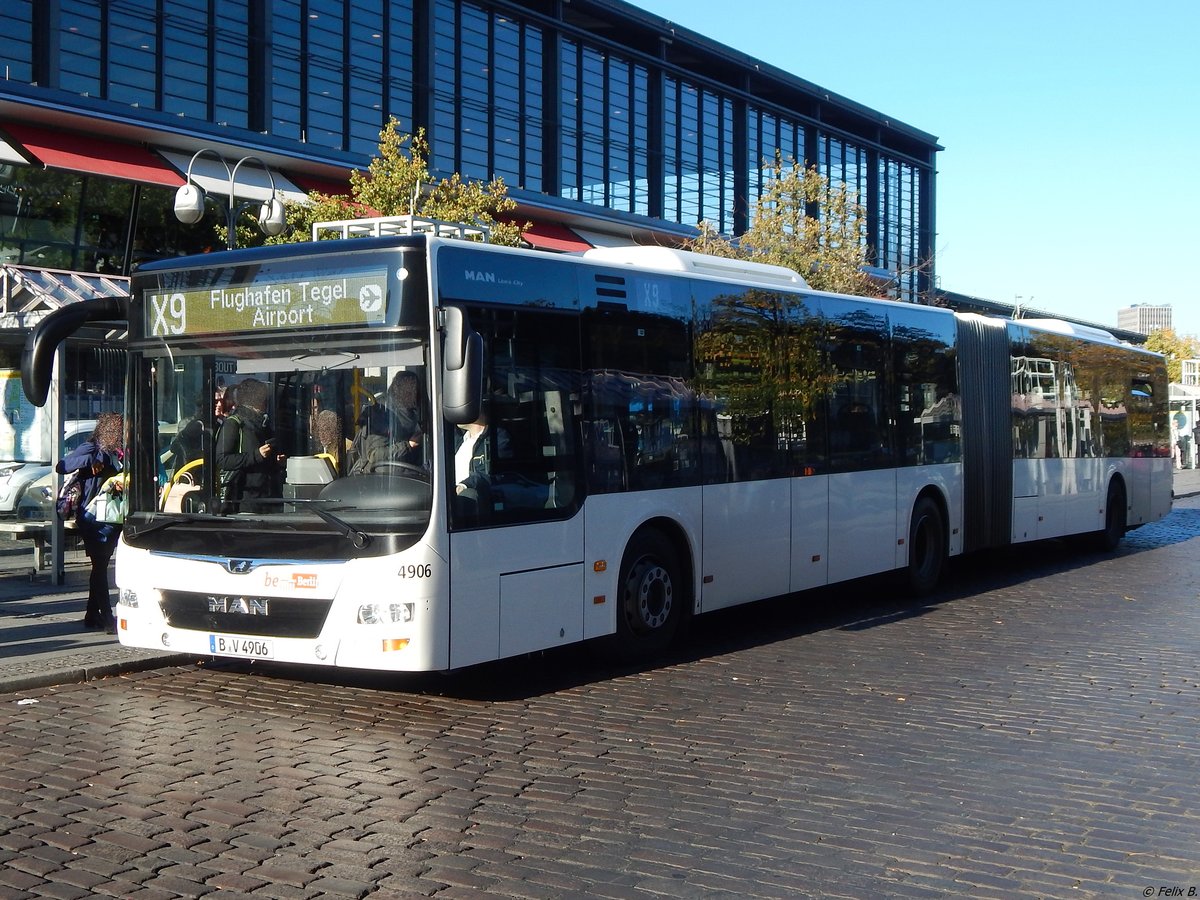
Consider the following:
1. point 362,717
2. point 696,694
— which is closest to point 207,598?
point 362,717

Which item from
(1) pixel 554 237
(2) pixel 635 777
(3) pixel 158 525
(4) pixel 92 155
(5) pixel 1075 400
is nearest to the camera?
(2) pixel 635 777

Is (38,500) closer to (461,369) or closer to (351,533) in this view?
(351,533)

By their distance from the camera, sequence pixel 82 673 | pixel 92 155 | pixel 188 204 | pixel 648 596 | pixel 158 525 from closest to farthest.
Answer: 1. pixel 158 525
2. pixel 82 673
3. pixel 648 596
4. pixel 188 204
5. pixel 92 155

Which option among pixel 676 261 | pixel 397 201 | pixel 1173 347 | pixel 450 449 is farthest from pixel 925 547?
pixel 1173 347

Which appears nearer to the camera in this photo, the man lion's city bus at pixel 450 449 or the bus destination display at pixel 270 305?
the man lion's city bus at pixel 450 449

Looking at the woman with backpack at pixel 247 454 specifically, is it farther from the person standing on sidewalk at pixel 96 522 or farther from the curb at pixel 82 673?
the person standing on sidewalk at pixel 96 522

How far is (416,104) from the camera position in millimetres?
35969

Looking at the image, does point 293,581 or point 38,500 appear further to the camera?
point 38,500

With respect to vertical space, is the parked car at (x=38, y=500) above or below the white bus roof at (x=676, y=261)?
below

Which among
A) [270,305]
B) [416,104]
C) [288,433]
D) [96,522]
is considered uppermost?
[416,104]

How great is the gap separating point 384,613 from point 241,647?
3.54ft

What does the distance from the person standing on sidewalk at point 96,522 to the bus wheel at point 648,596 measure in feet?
14.1

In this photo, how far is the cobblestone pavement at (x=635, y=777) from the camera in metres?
5.38

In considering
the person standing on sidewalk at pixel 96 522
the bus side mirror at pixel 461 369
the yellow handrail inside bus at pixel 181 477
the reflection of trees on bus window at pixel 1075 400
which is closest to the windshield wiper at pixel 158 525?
the yellow handrail inside bus at pixel 181 477
